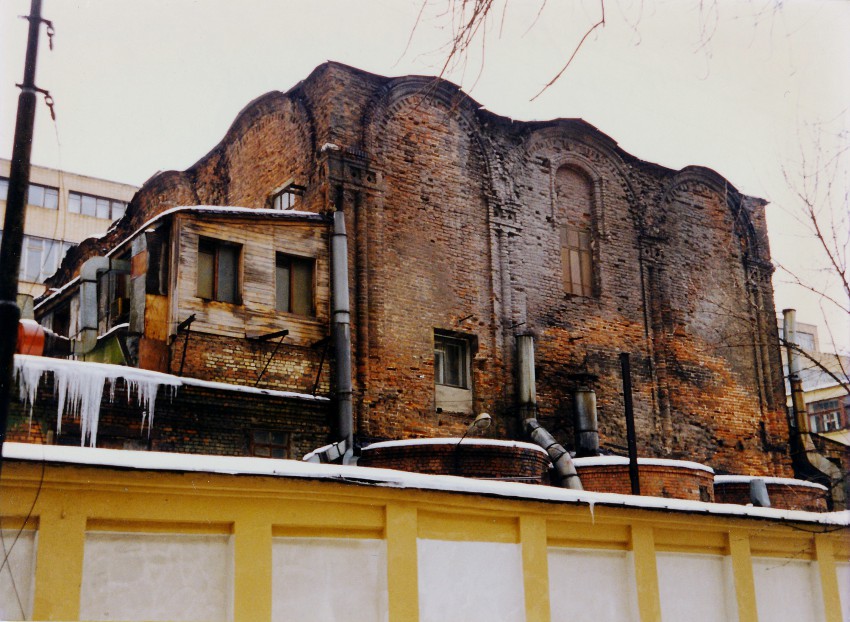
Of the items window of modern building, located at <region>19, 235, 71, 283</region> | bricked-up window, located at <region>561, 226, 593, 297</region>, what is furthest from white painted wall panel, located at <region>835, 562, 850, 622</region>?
window of modern building, located at <region>19, 235, 71, 283</region>

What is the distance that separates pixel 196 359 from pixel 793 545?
961 cm

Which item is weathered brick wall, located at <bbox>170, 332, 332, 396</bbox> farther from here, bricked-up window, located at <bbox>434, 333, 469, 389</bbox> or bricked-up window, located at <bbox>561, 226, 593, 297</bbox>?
bricked-up window, located at <bbox>561, 226, 593, 297</bbox>

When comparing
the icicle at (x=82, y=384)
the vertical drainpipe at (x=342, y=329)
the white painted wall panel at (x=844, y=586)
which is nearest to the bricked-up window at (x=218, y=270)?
the vertical drainpipe at (x=342, y=329)

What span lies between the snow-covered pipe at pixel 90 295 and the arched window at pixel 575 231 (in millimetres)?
9408

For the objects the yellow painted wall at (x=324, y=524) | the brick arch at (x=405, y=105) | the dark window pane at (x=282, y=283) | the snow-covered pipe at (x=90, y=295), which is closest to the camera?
the yellow painted wall at (x=324, y=524)

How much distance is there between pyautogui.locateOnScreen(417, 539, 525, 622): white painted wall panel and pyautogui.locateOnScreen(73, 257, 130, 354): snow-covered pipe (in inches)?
435

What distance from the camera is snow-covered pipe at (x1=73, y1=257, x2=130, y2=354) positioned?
17516 mm

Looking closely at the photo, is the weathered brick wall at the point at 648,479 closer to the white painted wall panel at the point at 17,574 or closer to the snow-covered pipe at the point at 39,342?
the snow-covered pipe at the point at 39,342

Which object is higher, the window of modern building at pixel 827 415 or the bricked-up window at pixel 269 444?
the window of modern building at pixel 827 415

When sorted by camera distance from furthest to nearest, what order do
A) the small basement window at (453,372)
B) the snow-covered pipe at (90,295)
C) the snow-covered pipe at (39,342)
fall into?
1. the small basement window at (453,372)
2. the snow-covered pipe at (90,295)
3. the snow-covered pipe at (39,342)

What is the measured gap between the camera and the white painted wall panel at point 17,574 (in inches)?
244

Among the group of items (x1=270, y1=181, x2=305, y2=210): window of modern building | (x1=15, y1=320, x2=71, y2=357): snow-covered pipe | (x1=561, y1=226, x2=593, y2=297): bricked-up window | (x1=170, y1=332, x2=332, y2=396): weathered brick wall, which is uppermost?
(x1=270, y1=181, x2=305, y2=210): window of modern building

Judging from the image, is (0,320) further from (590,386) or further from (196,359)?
(590,386)

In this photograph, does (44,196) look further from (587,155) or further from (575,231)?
(575,231)
